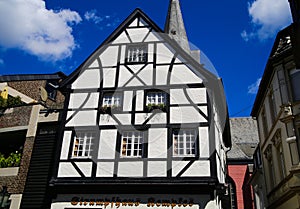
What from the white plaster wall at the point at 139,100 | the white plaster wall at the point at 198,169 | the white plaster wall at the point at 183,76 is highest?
the white plaster wall at the point at 183,76

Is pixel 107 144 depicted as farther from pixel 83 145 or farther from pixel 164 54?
pixel 164 54

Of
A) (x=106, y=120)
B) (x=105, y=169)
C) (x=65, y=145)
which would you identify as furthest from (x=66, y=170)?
(x=106, y=120)

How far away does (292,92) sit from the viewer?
11.8 m

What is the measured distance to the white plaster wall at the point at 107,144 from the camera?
1264 cm

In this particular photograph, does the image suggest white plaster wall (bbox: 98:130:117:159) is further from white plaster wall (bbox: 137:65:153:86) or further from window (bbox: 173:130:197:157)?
white plaster wall (bbox: 137:65:153:86)

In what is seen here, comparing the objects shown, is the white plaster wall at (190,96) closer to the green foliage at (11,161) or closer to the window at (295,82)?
the window at (295,82)

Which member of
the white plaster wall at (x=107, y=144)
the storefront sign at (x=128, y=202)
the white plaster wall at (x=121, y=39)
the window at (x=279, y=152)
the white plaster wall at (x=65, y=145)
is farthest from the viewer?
the white plaster wall at (x=121, y=39)

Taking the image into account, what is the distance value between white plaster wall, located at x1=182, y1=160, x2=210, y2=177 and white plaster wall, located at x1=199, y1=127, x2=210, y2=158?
0.32m

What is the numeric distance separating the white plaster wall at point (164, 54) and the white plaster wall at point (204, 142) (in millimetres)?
3766

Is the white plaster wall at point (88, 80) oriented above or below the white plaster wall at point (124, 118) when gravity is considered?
above

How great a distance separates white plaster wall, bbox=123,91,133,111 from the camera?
1341 centimetres

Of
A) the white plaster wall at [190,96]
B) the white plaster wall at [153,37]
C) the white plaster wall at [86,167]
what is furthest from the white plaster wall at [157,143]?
the white plaster wall at [153,37]

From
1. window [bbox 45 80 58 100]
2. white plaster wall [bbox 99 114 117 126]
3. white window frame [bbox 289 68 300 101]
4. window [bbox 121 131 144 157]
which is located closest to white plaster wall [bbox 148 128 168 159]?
window [bbox 121 131 144 157]

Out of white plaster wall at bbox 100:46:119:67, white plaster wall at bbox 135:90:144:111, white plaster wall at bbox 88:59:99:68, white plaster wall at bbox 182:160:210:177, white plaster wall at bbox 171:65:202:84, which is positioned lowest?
white plaster wall at bbox 182:160:210:177
